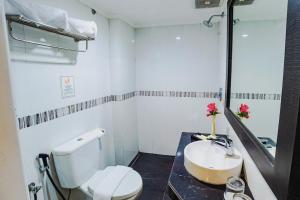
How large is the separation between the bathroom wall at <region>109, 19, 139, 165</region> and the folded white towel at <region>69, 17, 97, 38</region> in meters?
0.72

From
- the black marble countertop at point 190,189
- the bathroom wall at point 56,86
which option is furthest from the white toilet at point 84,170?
the black marble countertop at point 190,189

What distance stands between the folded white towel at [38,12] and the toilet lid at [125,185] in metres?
1.28

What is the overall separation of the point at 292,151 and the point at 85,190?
1545mm

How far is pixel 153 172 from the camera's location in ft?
8.49

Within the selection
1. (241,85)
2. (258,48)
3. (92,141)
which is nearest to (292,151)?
(258,48)

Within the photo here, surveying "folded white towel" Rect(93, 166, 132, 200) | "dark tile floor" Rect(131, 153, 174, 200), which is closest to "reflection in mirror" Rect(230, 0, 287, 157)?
"folded white towel" Rect(93, 166, 132, 200)

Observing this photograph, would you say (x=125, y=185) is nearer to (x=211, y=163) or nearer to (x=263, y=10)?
(x=211, y=163)

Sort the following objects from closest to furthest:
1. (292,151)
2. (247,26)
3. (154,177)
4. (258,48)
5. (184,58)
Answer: (292,151) < (258,48) < (247,26) < (154,177) < (184,58)

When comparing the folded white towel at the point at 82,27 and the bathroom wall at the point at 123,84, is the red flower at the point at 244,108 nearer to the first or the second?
the folded white towel at the point at 82,27

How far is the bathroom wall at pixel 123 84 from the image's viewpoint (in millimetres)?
2342

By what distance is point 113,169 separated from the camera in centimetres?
182

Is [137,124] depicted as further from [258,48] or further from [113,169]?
[258,48]

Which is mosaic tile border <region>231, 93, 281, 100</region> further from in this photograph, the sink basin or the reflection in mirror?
the sink basin

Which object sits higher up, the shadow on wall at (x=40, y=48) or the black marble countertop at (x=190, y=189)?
the shadow on wall at (x=40, y=48)
